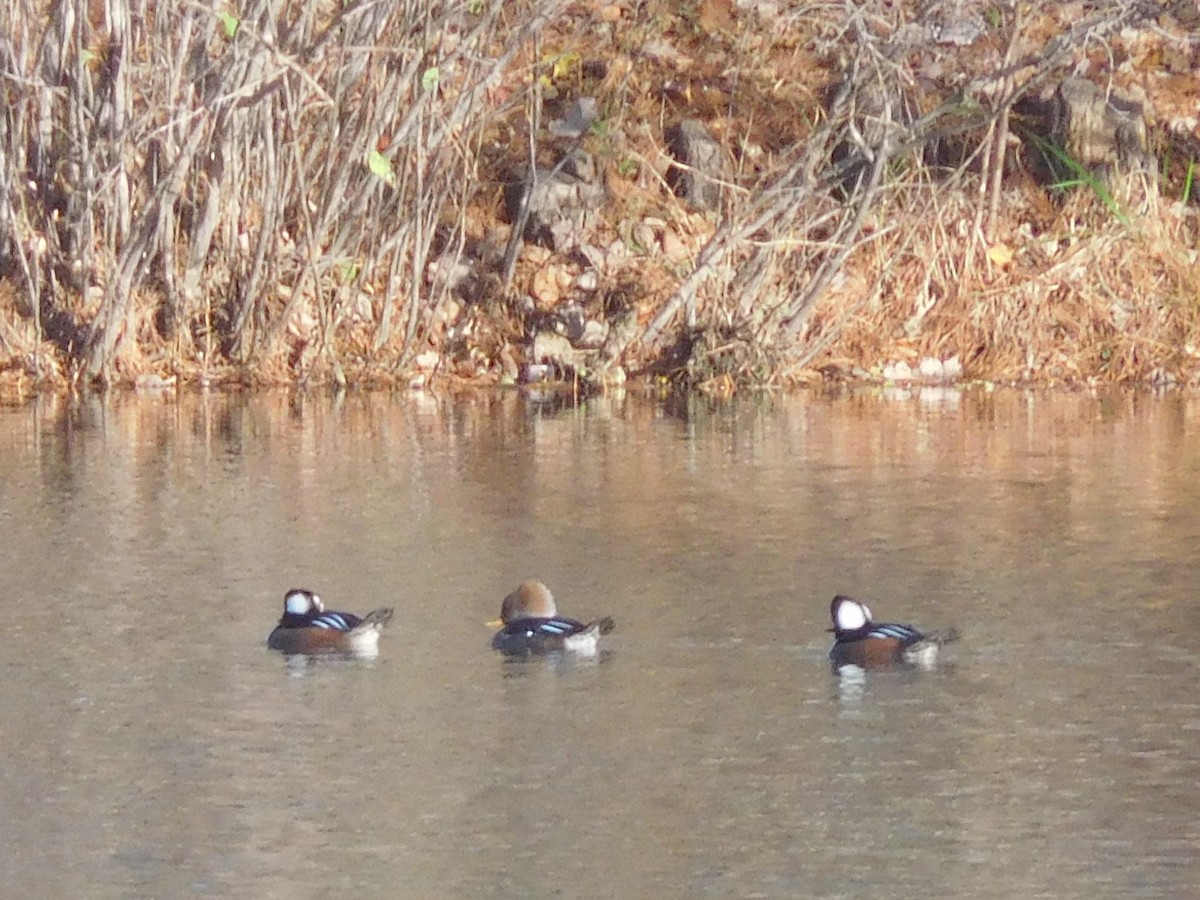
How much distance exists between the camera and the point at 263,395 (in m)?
15.3

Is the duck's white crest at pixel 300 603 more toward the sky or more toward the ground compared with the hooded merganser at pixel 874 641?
more toward the sky

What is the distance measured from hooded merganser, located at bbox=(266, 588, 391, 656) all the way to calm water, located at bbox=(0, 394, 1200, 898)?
0.09 meters

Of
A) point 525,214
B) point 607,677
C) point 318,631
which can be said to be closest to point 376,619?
point 318,631

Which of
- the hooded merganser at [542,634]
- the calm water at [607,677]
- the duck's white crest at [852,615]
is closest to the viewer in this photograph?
the calm water at [607,677]

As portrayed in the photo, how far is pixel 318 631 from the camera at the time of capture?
7617 mm

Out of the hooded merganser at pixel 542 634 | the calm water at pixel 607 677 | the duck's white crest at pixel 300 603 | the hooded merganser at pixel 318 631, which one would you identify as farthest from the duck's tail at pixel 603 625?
the duck's white crest at pixel 300 603

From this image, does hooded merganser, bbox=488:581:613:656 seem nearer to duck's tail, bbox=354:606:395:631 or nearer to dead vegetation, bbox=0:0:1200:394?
duck's tail, bbox=354:606:395:631

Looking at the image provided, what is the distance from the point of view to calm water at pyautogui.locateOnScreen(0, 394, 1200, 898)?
18.0 feet

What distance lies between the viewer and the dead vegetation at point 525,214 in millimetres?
15102

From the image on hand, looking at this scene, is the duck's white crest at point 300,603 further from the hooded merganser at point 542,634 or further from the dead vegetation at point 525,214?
the dead vegetation at point 525,214

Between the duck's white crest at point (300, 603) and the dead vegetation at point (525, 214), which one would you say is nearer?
the duck's white crest at point (300, 603)

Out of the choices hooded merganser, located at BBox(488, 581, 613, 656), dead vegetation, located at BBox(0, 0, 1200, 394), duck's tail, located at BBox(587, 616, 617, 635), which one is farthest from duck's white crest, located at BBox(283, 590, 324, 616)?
dead vegetation, located at BBox(0, 0, 1200, 394)

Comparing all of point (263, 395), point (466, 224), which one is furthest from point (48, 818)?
point (466, 224)

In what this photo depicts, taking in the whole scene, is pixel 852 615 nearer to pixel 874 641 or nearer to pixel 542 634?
pixel 874 641
